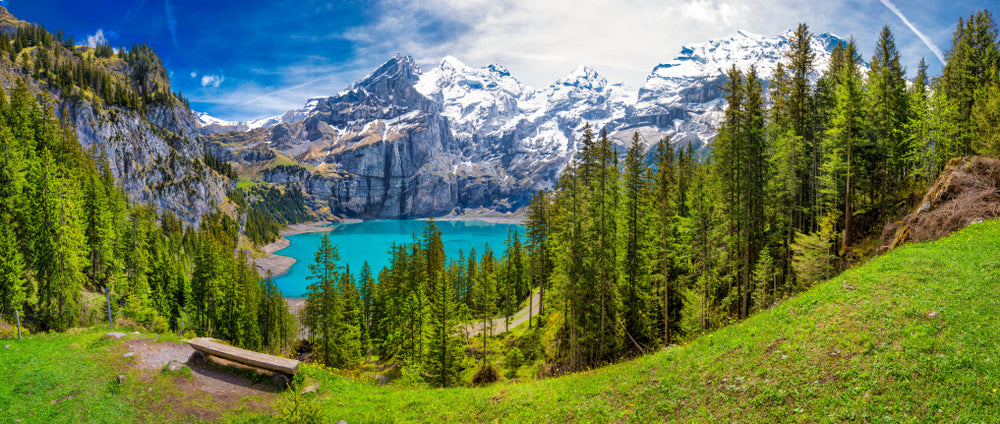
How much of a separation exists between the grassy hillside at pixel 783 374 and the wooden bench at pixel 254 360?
53.5 inches

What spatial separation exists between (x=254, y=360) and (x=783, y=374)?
1745 centimetres

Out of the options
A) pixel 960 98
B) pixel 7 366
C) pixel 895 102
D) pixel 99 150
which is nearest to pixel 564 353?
pixel 7 366

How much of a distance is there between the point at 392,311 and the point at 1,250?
2906 cm

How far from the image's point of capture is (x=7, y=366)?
1300 cm

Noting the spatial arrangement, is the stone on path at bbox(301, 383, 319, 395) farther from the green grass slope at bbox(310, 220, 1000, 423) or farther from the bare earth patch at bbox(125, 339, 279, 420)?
the bare earth patch at bbox(125, 339, 279, 420)

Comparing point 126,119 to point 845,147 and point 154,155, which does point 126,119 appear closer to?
point 154,155

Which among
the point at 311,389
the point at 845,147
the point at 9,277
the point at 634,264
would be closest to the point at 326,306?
the point at 9,277

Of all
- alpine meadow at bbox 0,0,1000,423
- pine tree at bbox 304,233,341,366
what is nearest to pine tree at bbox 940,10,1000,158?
alpine meadow at bbox 0,0,1000,423

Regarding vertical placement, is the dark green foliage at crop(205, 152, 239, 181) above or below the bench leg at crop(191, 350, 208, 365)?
above

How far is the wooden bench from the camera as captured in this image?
14.5 m

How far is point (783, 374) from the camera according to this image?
1027 cm

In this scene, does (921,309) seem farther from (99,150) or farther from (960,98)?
(99,150)

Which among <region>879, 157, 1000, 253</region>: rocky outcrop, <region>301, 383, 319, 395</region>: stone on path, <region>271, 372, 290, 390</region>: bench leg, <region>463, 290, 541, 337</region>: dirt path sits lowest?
<region>463, 290, 541, 337</region>: dirt path

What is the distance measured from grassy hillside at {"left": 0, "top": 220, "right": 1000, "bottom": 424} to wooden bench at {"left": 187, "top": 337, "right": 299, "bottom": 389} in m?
1.36
